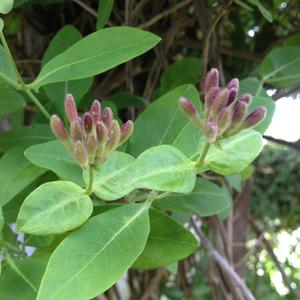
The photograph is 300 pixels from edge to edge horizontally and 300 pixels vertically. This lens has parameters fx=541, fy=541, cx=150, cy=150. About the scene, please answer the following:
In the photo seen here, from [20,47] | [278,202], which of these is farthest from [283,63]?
[278,202]

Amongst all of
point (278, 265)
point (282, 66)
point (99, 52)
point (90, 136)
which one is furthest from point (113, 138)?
point (278, 265)

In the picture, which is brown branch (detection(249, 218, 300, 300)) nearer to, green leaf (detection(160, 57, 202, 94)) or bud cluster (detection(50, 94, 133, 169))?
green leaf (detection(160, 57, 202, 94))

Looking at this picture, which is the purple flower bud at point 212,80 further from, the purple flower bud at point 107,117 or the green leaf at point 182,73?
the green leaf at point 182,73

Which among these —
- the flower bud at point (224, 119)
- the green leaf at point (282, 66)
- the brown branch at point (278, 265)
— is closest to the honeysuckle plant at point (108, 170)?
the flower bud at point (224, 119)

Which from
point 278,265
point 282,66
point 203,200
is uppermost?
point 282,66

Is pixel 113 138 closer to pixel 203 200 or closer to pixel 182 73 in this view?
pixel 203 200

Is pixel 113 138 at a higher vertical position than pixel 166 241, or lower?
higher
